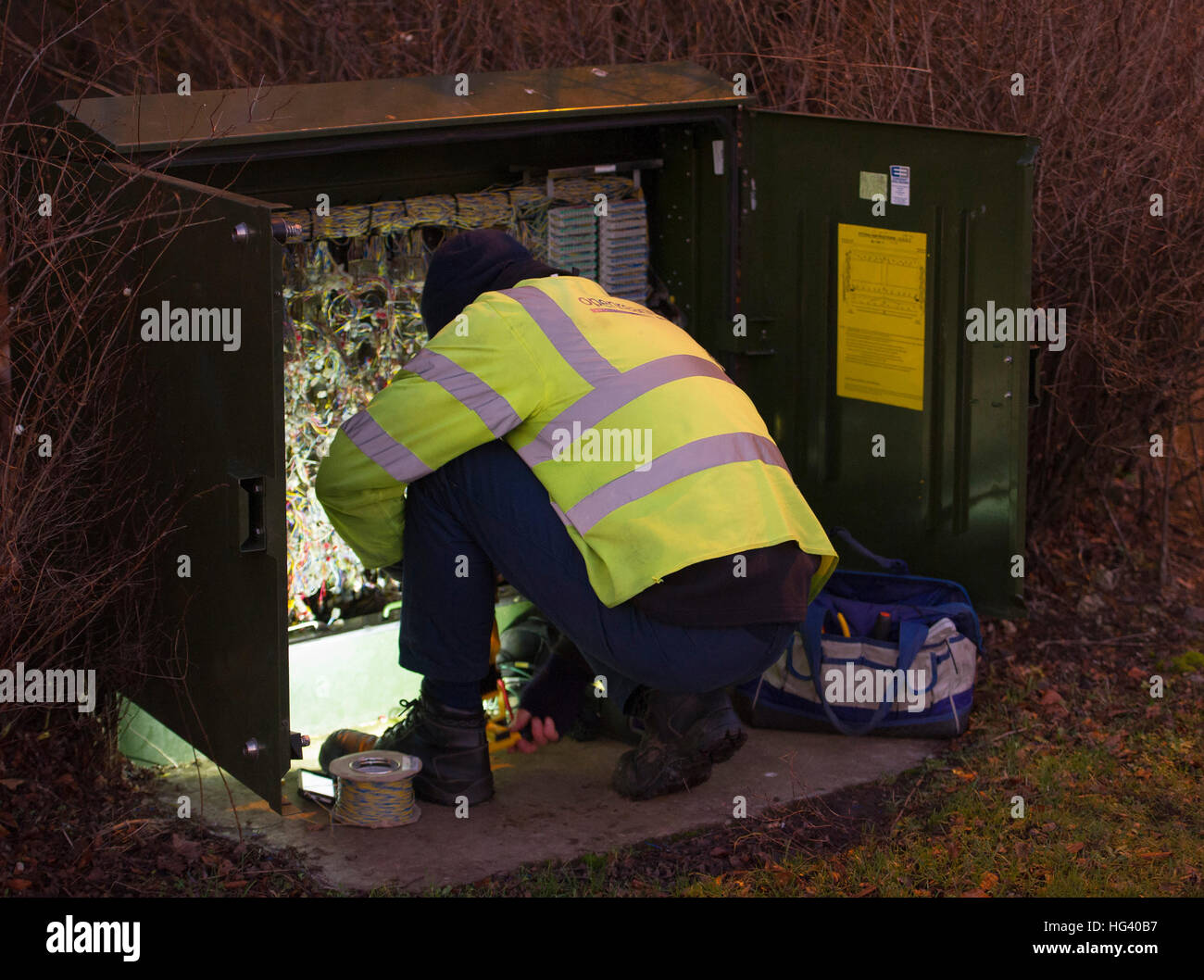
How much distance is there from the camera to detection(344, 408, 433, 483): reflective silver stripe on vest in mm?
3973

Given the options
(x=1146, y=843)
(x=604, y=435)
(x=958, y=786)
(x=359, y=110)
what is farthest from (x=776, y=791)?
(x=359, y=110)

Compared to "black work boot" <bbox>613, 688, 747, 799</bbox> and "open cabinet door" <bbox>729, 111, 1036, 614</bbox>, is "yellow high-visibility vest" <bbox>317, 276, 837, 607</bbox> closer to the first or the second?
"black work boot" <bbox>613, 688, 747, 799</bbox>

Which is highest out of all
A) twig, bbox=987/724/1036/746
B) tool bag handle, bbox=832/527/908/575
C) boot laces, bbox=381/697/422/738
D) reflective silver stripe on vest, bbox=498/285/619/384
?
reflective silver stripe on vest, bbox=498/285/619/384

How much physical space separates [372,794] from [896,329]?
2.29 metres

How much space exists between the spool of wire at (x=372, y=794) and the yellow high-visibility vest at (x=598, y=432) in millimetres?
814

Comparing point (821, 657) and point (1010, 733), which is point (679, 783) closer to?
point (821, 657)

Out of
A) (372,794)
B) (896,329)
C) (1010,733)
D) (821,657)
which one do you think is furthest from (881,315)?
(372,794)

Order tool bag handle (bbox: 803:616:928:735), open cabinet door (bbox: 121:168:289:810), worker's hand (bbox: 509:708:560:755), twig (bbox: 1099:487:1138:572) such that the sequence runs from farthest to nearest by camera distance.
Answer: twig (bbox: 1099:487:1138:572), worker's hand (bbox: 509:708:560:755), tool bag handle (bbox: 803:616:928:735), open cabinet door (bbox: 121:168:289:810)

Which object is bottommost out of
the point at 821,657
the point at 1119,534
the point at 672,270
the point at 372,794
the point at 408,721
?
the point at 372,794

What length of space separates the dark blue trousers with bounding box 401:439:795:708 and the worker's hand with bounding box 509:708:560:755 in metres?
0.59

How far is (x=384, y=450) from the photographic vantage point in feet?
13.1

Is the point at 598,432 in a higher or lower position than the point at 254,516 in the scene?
higher

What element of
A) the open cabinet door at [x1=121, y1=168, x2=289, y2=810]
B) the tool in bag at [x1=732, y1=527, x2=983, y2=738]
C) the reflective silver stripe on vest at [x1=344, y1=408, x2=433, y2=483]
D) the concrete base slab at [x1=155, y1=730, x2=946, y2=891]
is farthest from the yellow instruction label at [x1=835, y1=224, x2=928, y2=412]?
the open cabinet door at [x1=121, y1=168, x2=289, y2=810]

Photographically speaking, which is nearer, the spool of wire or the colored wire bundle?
the spool of wire
